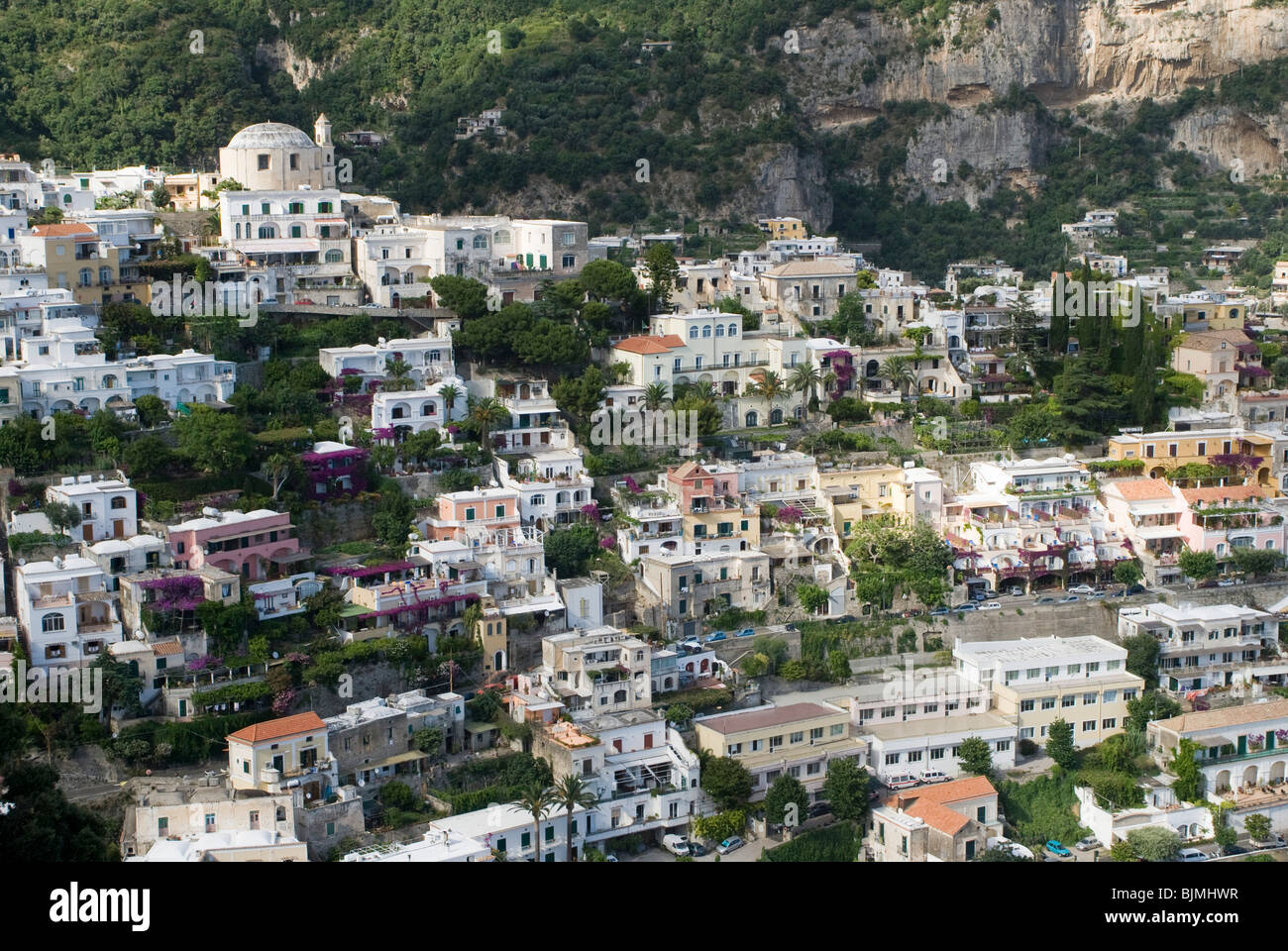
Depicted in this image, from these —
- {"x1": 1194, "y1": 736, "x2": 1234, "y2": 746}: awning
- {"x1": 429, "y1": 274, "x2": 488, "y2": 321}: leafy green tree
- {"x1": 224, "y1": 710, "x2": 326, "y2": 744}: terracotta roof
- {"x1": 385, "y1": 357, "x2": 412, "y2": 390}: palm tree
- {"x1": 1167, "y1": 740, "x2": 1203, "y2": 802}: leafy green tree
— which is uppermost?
{"x1": 429, "y1": 274, "x2": 488, "y2": 321}: leafy green tree

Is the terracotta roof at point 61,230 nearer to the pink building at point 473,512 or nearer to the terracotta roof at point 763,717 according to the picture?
the pink building at point 473,512

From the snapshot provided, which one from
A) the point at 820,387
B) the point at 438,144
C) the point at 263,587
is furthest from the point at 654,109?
the point at 263,587

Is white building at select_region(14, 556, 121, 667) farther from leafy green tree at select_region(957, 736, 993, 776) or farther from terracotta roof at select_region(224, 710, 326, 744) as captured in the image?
leafy green tree at select_region(957, 736, 993, 776)

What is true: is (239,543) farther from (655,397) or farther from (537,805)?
(655,397)

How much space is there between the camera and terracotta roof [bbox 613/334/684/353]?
1446 inches

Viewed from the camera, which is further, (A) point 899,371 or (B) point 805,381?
(A) point 899,371

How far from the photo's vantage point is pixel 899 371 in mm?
38125

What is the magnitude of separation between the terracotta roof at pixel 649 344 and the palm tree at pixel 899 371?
427 centimetres

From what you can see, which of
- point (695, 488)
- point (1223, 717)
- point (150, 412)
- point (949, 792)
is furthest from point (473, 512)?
point (1223, 717)

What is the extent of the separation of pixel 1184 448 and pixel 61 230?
70.6 ft

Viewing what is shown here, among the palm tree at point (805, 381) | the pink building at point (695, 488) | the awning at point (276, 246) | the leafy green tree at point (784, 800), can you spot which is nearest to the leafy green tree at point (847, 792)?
the leafy green tree at point (784, 800)

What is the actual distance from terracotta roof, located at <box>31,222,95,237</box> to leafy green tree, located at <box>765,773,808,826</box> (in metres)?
17.8

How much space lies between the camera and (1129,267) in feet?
194

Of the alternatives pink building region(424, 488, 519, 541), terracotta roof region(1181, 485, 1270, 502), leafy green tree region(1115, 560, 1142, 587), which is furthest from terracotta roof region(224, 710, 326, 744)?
terracotta roof region(1181, 485, 1270, 502)
